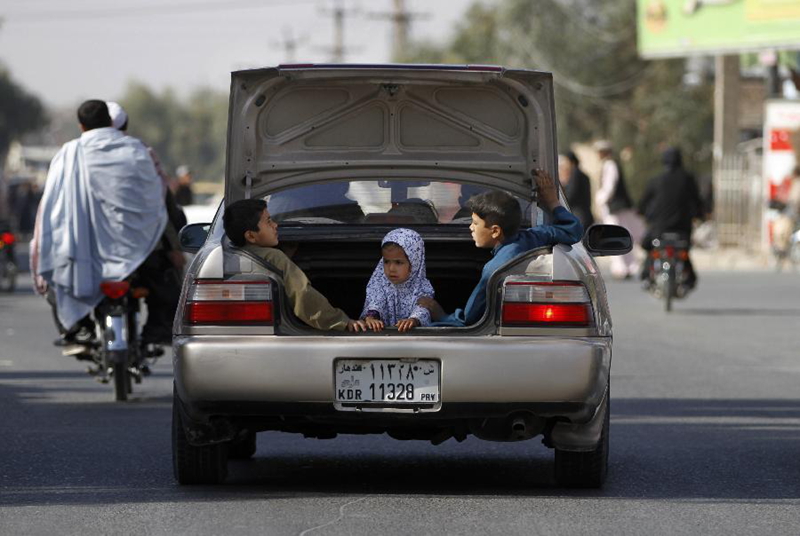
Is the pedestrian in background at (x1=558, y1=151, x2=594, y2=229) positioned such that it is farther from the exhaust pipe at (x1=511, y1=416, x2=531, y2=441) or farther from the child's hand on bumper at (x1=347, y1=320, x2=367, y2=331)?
the child's hand on bumper at (x1=347, y1=320, x2=367, y2=331)

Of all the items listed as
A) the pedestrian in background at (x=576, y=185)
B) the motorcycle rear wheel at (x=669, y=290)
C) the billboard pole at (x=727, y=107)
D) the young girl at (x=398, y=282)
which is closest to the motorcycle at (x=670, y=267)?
the motorcycle rear wheel at (x=669, y=290)

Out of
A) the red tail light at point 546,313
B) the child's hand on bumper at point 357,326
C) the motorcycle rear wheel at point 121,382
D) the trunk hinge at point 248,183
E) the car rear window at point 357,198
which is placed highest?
the trunk hinge at point 248,183

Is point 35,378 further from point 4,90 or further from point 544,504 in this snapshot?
point 4,90

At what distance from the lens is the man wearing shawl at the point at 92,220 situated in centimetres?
1198

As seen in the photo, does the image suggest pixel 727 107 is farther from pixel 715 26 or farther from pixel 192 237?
pixel 192 237

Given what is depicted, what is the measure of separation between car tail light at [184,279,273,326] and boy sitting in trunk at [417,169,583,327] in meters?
0.76

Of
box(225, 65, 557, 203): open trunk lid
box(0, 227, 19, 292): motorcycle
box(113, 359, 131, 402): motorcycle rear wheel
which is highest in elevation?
box(225, 65, 557, 203): open trunk lid

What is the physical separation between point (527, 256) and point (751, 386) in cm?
604

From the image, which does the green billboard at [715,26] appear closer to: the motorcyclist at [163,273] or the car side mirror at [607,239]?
the motorcyclist at [163,273]

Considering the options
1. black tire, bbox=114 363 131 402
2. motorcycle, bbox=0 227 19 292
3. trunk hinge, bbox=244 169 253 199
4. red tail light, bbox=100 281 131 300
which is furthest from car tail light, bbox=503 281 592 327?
motorcycle, bbox=0 227 19 292

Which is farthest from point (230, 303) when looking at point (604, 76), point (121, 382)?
point (604, 76)

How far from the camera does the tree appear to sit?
60688 mm

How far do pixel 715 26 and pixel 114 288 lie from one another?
34531 mm

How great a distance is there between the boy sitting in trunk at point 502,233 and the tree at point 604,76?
153ft
